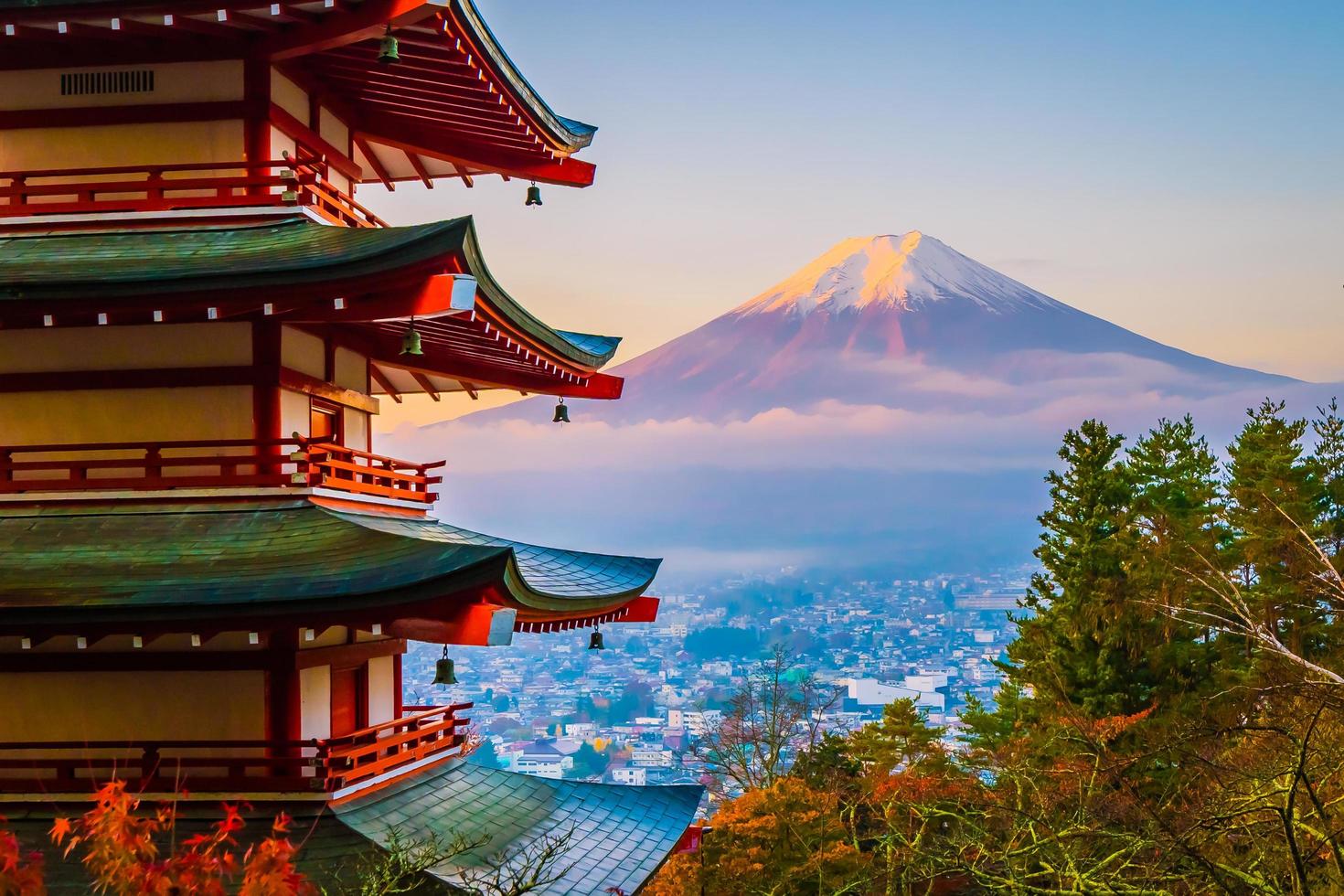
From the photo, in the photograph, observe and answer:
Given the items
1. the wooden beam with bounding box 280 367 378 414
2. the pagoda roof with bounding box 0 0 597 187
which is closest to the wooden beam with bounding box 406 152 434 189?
the pagoda roof with bounding box 0 0 597 187

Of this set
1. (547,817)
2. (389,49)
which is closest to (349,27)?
(389,49)

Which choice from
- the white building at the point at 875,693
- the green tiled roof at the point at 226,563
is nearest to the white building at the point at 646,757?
the white building at the point at 875,693

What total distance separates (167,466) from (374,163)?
5402mm

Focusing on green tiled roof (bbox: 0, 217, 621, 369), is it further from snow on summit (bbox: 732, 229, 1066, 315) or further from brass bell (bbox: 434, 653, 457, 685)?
snow on summit (bbox: 732, 229, 1066, 315)

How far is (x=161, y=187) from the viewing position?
11.9 m

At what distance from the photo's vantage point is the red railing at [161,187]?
11.9 m

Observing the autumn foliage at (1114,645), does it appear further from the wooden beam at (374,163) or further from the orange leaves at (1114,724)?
the wooden beam at (374,163)

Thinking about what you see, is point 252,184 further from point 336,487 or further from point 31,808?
point 31,808

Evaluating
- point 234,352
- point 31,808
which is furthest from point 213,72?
point 31,808

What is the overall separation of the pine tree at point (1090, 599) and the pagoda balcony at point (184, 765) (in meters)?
20.9

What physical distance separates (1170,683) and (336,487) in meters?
22.8

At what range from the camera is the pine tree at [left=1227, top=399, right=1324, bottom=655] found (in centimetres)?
2670

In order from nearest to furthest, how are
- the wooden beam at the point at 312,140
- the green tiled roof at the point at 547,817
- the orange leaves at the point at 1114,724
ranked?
the green tiled roof at the point at 547,817, the wooden beam at the point at 312,140, the orange leaves at the point at 1114,724

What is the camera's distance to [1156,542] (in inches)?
1173
